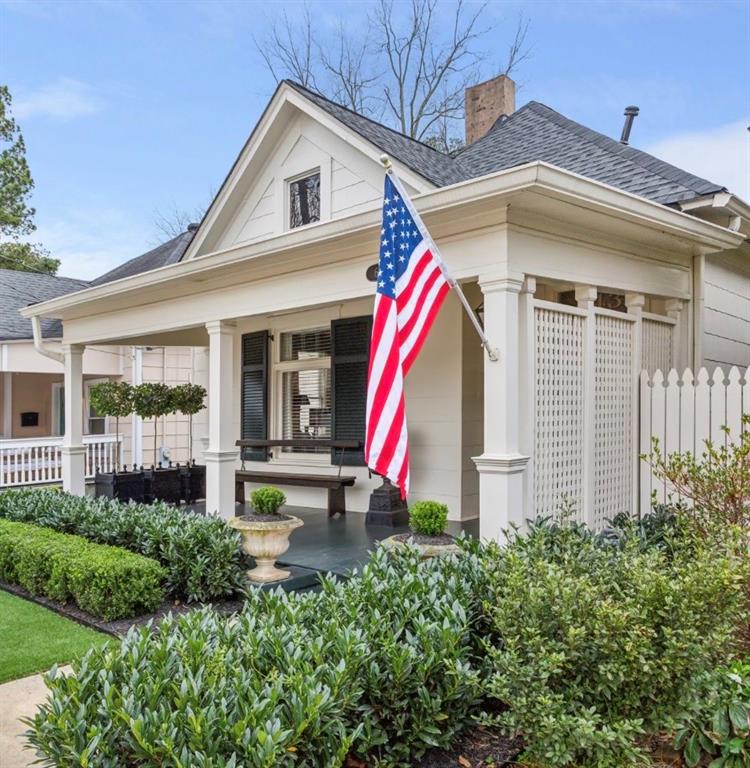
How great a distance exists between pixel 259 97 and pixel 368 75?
3.39m

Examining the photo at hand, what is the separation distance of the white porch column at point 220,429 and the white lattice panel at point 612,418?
12.6 ft

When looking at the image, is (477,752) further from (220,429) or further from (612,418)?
(220,429)

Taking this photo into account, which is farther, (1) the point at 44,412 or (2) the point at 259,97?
(2) the point at 259,97

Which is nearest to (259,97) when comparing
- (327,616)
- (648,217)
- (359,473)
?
(359,473)

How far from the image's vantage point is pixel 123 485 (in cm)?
998

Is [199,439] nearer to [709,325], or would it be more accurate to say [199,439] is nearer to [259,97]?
[709,325]

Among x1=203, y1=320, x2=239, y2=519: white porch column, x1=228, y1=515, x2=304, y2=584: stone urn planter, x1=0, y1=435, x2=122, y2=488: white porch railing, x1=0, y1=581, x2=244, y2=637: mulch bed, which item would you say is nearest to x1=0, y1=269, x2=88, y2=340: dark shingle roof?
x1=0, y1=435, x2=122, y2=488: white porch railing

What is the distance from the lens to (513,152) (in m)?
8.47

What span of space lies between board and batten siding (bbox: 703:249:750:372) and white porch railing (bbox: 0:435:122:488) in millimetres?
10166

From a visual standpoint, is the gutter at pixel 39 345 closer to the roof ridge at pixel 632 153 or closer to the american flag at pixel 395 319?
the american flag at pixel 395 319

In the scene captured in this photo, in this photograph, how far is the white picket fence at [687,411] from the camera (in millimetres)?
5285

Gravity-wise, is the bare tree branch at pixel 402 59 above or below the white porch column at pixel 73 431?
above

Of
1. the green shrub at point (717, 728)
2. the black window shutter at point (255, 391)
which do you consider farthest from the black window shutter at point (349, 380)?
the green shrub at point (717, 728)

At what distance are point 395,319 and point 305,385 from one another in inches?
195
